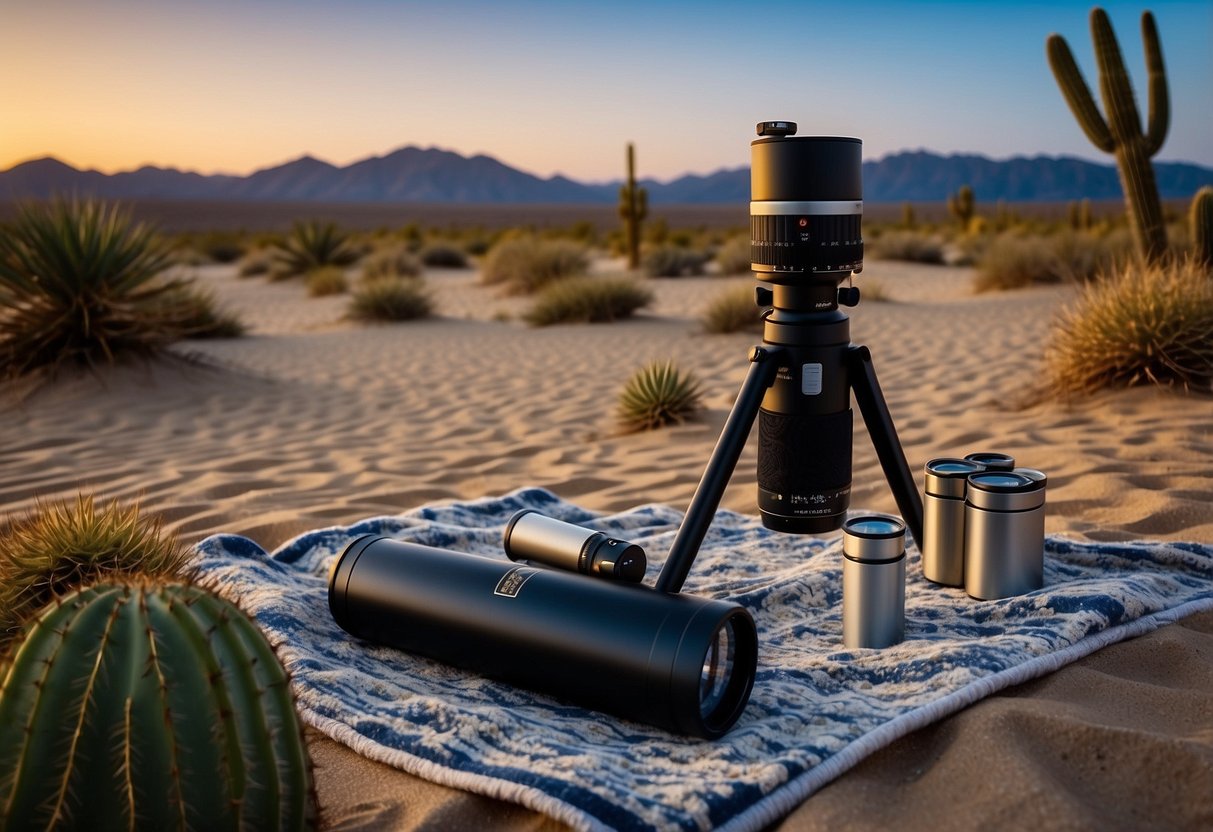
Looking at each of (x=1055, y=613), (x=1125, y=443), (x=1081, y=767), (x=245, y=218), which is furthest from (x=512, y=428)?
(x=245, y=218)

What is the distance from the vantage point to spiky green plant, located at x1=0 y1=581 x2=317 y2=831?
1.64 m

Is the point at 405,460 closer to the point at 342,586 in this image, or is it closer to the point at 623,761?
the point at 342,586

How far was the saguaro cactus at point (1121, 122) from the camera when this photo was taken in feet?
27.0

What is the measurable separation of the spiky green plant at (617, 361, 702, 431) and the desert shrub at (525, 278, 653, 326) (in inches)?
228

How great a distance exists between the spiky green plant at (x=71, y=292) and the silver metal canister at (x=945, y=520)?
6.25 meters

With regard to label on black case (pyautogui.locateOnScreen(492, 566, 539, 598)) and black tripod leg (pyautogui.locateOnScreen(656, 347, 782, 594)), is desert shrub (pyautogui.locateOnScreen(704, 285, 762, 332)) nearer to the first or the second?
black tripod leg (pyautogui.locateOnScreen(656, 347, 782, 594))

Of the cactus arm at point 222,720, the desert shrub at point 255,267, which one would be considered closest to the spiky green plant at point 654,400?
the cactus arm at point 222,720

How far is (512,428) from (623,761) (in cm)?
442

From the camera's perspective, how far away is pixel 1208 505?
3.78 metres

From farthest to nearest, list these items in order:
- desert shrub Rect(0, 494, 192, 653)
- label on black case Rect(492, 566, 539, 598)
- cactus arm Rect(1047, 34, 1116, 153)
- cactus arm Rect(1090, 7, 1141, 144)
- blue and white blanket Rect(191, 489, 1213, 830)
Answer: cactus arm Rect(1047, 34, 1116, 153) < cactus arm Rect(1090, 7, 1141, 144) < desert shrub Rect(0, 494, 192, 653) < label on black case Rect(492, 566, 539, 598) < blue and white blanket Rect(191, 489, 1213, 830)

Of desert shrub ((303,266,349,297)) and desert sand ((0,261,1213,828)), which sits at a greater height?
desert shrub ((303,266,349,297))

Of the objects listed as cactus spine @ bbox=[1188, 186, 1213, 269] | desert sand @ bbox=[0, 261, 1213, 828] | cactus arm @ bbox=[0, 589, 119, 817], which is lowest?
desert sand @ bbox=[0, 261, 1213, 828]

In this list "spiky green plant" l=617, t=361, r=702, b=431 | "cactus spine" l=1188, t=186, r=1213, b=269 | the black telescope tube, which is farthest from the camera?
"cactus spine" l=1188, t=186, r=1213, b=269

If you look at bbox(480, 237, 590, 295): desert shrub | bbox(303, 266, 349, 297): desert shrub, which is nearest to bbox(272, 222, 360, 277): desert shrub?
bbox(303, 266, 349, 297): desert shrub
